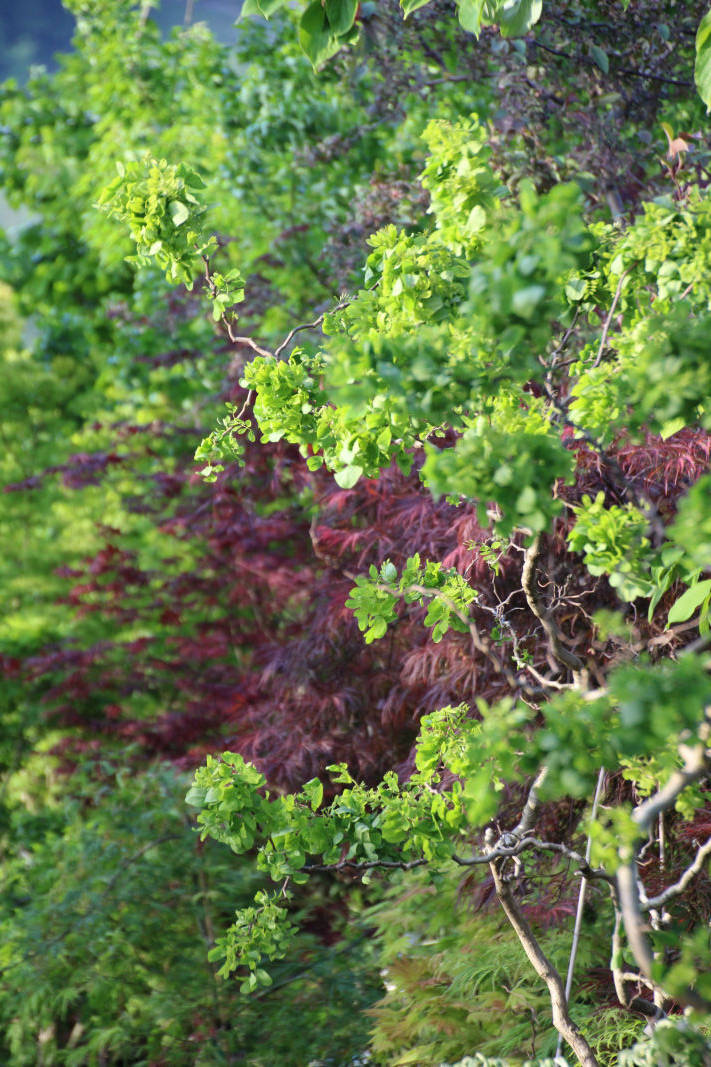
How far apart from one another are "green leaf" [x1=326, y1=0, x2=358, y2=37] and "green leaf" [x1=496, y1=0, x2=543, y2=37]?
0.88 feet

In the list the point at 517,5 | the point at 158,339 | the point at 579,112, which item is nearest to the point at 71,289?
the point at 158,339

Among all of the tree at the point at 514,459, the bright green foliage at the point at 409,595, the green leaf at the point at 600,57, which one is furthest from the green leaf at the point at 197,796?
the green leaf at the point at 600,57

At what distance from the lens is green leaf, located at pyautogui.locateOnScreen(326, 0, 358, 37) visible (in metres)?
1.40

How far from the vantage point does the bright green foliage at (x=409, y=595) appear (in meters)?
1.46

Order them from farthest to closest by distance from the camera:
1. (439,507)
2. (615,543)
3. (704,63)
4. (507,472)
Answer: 1. (439,507)
2. (704,63)
3. (615,543)
4. (507,472)

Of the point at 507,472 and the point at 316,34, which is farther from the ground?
the point at 316,34

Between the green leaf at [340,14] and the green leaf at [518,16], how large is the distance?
0.27 m

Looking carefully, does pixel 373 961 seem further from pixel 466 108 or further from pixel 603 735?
pixel 466 108

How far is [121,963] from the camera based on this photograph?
8.84ft

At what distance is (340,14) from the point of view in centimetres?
140

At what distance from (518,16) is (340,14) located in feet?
1.01

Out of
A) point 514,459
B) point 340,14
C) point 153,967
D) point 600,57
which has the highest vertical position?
point 600,57

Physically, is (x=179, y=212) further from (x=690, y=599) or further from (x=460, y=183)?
(x=690, y=599)

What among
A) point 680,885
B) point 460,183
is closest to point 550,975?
point 680,885
